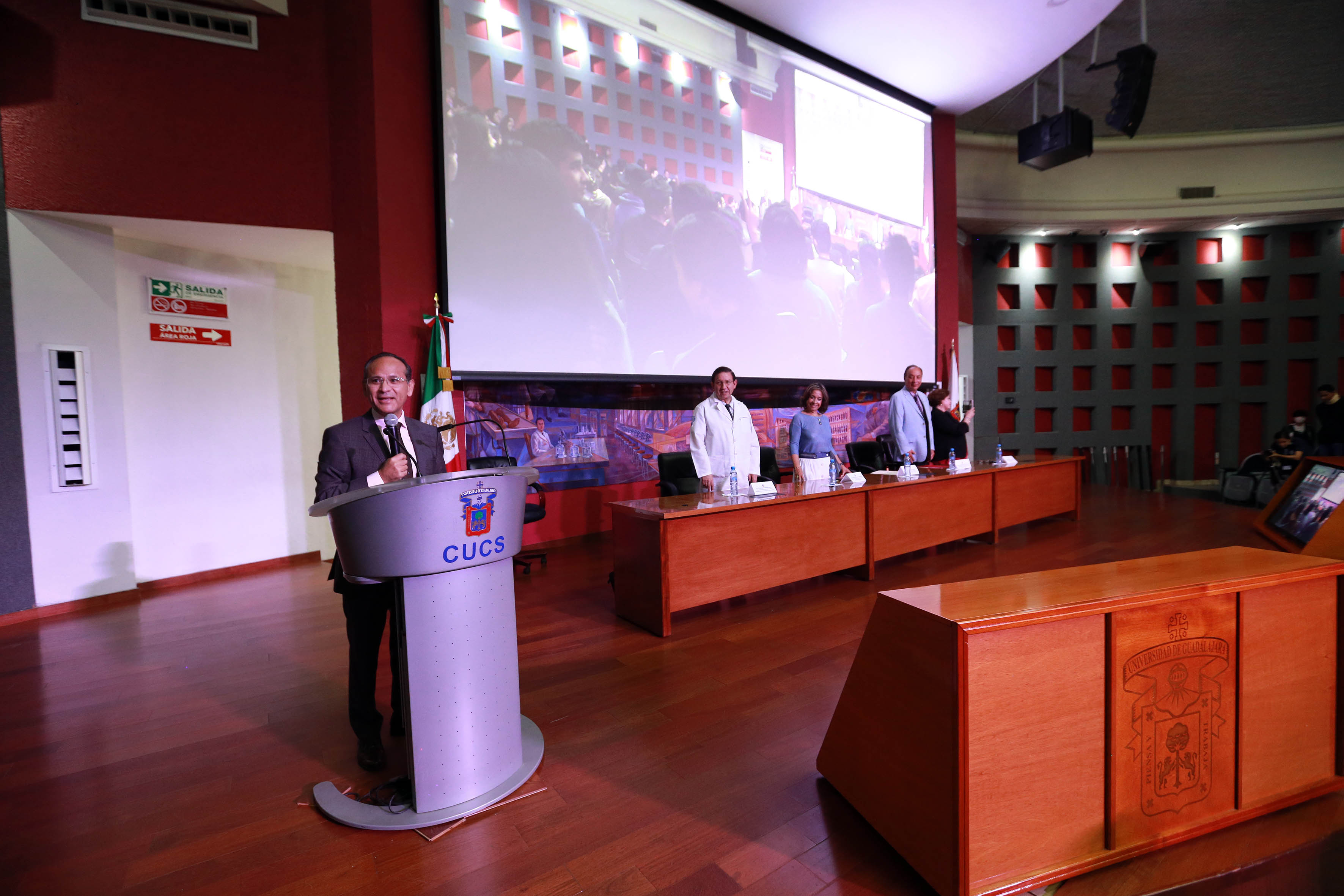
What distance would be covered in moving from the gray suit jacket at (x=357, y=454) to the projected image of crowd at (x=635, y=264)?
250 centimetres

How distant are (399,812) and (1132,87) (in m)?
8.38

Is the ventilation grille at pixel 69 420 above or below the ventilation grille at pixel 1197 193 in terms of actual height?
below

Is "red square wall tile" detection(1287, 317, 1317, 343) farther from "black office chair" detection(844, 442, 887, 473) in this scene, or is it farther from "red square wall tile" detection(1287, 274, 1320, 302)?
"black office chair" detection(844, 442, 887, 473)

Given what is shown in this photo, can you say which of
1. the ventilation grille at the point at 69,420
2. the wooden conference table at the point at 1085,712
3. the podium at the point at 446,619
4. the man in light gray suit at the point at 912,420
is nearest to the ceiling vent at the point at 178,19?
the ventilation grille at the point at 69,420

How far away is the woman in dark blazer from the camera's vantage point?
5.80m

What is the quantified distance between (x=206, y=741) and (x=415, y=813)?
→ 1.15 m

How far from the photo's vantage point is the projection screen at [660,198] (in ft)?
14.7

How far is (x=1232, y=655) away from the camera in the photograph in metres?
1.53

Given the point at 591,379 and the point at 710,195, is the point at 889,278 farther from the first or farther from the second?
the point at 591,379

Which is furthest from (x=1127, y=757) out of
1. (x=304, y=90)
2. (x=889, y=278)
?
(x=889, y=278)

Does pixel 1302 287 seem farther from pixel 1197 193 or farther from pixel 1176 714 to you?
pixel 1176 714

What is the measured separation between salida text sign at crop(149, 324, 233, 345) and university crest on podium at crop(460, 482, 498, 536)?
4.48 m

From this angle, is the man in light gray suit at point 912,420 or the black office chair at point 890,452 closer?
the man in light gray suit at point 912,420

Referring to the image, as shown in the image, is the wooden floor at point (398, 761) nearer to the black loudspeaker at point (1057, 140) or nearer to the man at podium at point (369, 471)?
the man at podium at point (369, 471)
